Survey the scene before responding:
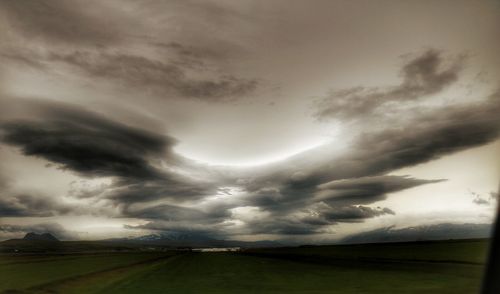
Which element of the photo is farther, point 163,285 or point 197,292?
point 163,285

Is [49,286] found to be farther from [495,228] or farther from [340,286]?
[495,228]

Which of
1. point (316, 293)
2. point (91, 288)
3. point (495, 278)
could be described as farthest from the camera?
point (91, 288)

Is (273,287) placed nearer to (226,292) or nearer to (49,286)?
(226,292)

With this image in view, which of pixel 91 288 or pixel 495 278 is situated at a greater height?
pixel 495 278

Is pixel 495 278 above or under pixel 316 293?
above

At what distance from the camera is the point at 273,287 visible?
16.5 metres

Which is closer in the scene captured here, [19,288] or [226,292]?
[226,292]

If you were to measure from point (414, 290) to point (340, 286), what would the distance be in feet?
10.4

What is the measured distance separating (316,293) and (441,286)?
5.77 metres

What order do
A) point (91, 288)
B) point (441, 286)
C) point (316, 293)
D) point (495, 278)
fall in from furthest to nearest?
point (91, 288) → point (441, 286) → point (316, 293) → point (495, 278)

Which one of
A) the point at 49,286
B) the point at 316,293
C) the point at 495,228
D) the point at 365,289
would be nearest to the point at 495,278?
the point at 495,228

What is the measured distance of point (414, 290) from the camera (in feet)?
49.1

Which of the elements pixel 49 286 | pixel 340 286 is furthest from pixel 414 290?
pixel 49 286

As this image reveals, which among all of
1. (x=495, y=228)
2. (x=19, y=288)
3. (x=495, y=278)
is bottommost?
(x=19, y=288)
